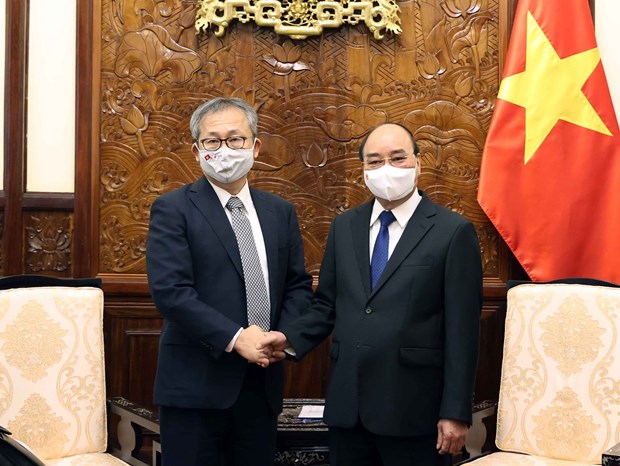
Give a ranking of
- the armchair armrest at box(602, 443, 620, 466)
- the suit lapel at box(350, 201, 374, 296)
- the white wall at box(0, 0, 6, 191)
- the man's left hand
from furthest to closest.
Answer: the white wall at box(0, 0, 6, 191) → the suit lapel at box(350, 201, 374, 296) → the man's left hand → the armchair armrest at box(602, 443, 620, 466)

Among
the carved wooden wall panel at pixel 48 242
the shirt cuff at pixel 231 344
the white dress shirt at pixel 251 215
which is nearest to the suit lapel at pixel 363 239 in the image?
the white dress shirt at pixel 251 215

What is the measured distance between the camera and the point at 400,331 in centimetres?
220

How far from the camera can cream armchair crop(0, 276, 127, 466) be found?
8.52 feet

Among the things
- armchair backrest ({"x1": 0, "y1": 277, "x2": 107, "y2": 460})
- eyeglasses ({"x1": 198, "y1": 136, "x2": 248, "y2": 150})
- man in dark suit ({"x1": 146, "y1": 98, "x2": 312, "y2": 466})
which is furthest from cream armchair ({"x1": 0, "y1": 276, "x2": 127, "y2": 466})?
eyeglasses ({"x1": 198, "y1": 136, "x2": 248, "y2": 150})

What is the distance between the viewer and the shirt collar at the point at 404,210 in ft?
7.72

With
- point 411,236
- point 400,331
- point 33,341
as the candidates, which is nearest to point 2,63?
point 33,341

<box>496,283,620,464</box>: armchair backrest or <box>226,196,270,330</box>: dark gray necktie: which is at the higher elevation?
<box>226,196,270,330</box>: dark gray necktie

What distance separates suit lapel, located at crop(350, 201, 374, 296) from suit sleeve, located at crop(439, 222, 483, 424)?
0.74 ft

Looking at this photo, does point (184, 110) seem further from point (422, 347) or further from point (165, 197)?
point (422, 347)

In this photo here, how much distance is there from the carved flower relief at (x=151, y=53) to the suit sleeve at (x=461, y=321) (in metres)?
1.62

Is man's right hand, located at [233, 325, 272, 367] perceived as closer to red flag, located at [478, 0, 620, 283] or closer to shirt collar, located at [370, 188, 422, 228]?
shirt collar, located at [370, 188, 422, 228]

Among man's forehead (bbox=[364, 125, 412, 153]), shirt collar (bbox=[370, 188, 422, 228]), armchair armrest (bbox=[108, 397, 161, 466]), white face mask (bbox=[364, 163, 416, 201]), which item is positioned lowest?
armchair armrest (bbox=[108, 397, 161, 466])

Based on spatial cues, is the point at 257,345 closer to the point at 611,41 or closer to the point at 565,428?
the point at 565,428

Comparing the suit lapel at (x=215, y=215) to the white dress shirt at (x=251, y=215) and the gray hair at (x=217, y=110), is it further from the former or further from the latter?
the gray hair at (x=217, y=110)
